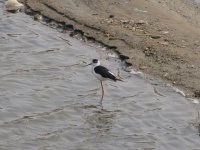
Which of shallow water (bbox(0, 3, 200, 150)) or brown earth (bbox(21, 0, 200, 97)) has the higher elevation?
brown earth (bbox(21, 0, 200, 97))

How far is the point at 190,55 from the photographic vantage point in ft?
42.2

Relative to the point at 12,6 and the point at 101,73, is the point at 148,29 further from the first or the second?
the point at 12,6

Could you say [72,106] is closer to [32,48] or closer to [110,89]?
[110,89]

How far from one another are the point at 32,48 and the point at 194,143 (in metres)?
5.63

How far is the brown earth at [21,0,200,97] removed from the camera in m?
12.5

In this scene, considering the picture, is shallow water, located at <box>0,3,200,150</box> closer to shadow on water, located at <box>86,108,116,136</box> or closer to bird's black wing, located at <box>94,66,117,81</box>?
shadow on water, located at <box>86,108,116,136</box>

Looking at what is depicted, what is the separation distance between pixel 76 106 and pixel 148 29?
14.0 feet

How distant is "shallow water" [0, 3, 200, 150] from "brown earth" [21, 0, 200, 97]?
1.67 feet

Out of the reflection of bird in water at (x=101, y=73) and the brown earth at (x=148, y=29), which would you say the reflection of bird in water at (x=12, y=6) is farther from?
the reflection of bird in water at (x=101, y=73)

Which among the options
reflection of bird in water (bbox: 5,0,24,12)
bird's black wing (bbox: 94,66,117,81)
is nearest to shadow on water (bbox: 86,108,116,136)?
bird's black wing (bbox: 94,66,117,81)

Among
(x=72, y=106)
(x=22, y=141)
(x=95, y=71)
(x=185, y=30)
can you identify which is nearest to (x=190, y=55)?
(x=185, y=30)

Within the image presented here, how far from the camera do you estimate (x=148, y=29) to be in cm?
1434

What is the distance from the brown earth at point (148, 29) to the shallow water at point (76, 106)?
51 cm

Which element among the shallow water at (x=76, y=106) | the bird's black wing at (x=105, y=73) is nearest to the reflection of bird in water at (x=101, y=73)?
the bird's black wing at (x=105, y=73)
